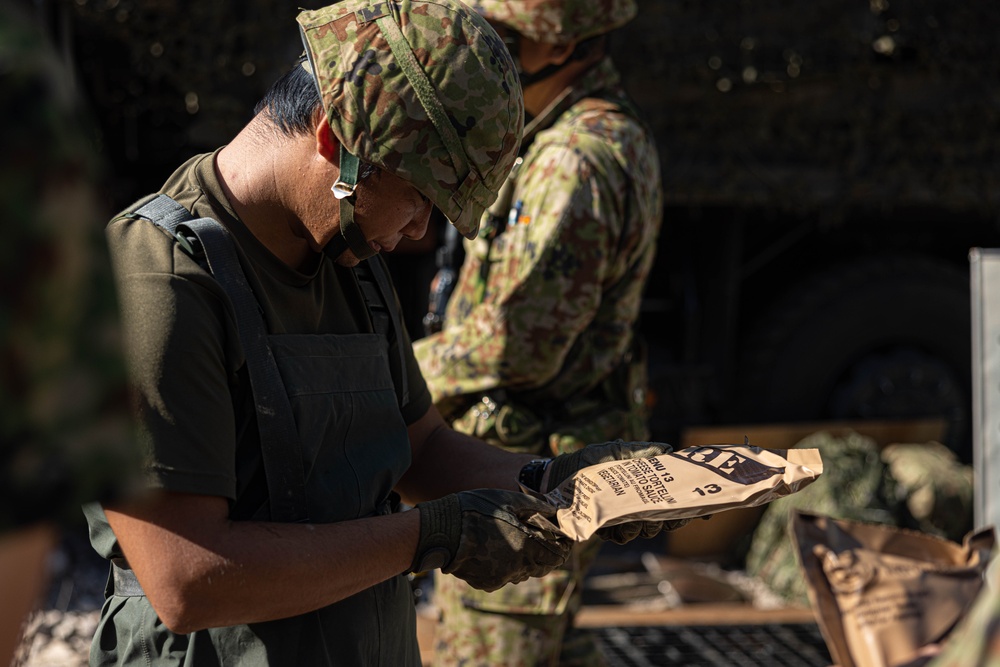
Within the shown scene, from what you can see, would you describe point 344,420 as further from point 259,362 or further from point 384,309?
point 384,309

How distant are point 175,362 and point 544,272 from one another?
140cm

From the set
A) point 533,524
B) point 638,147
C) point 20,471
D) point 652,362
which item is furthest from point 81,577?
point 20,471

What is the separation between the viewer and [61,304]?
2.20ft

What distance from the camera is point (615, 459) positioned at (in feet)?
5.84

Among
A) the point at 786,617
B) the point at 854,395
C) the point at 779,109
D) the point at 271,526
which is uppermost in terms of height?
the point at 271,526

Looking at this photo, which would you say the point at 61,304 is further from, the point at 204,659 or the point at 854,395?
the point at 854,395

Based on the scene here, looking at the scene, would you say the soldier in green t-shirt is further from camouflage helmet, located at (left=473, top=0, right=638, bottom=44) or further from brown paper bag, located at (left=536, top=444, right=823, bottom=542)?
camouflage helmet, located at (left=473, top=0, right=638, bottom=44)

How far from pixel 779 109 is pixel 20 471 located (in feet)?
16.4

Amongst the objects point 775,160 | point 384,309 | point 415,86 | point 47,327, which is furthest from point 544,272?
point 775,160

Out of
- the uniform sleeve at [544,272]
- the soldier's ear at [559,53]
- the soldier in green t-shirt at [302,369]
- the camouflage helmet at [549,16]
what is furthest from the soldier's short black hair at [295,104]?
the soldier's ear at [559,53]

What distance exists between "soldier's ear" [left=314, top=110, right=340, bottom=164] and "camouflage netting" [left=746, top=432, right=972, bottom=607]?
152 inches

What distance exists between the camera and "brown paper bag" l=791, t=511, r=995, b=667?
234 cm

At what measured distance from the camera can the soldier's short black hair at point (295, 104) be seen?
5.01 ft

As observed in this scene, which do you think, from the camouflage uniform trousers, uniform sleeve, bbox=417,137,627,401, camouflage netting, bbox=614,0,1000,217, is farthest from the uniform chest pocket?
camouflage netting, bbox=614,0,1000,217
